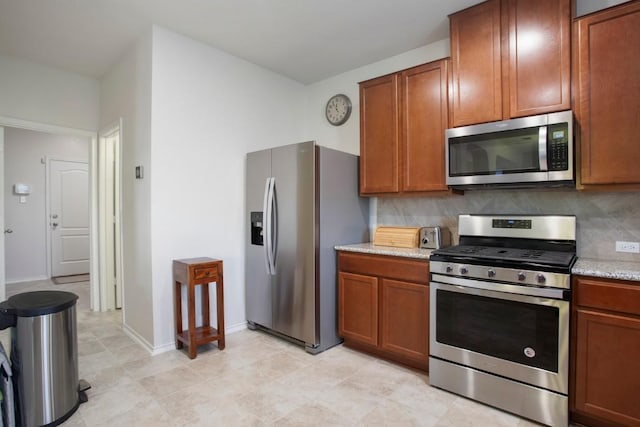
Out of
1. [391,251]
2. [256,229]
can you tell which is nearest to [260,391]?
[391,251]

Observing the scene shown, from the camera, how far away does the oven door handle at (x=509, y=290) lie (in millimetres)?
1876

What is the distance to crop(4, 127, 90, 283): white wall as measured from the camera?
5492mm

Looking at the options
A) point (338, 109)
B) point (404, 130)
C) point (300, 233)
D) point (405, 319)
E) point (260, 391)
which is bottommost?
point (260, 391)

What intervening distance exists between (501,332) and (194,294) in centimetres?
226

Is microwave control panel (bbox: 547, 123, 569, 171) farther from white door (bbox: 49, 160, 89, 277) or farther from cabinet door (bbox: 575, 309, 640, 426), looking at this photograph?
white door (bbox: 49, 160, 89, 277)

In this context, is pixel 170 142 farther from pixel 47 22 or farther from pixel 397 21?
pixel 397 21

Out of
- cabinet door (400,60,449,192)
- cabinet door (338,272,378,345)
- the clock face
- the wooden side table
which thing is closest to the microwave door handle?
cabinet door (400,60,449,192)

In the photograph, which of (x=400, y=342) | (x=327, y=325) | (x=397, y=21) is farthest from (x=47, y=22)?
(x=400, y=342)

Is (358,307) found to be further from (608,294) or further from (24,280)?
(24,280)

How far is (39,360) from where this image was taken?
6.26ft

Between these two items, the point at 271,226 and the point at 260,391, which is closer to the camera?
the point at 260,391

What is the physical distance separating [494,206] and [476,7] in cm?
148

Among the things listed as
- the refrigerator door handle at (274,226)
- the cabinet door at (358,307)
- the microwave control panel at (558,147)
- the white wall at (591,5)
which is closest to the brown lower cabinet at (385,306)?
the cabinet door at (358,307)

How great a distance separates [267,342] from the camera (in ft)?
10.4
